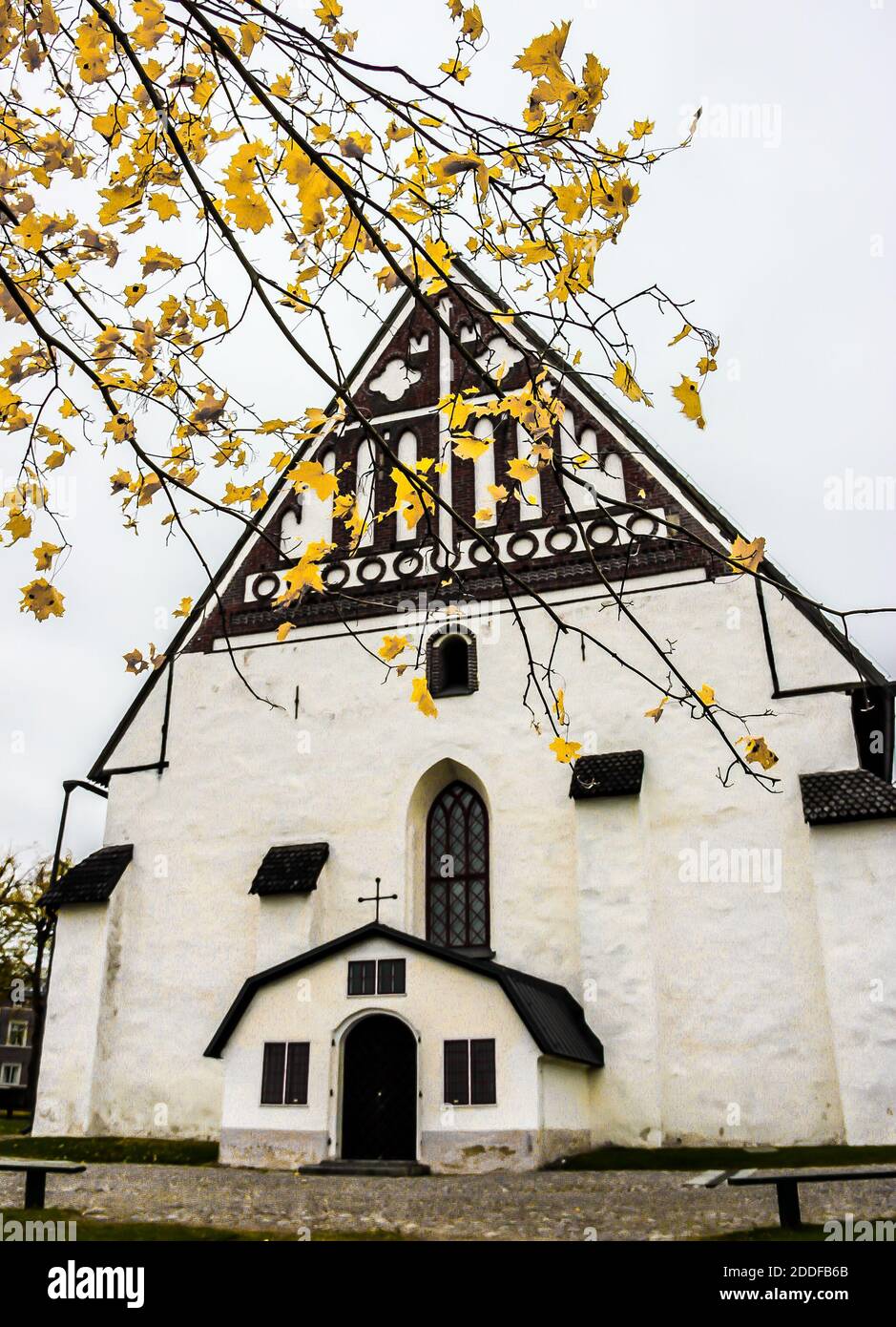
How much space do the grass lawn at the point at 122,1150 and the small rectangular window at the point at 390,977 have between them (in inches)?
132

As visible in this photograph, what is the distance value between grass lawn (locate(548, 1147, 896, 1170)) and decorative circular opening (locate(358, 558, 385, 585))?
9029 mm

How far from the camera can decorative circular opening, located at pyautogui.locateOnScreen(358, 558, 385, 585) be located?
17.3m

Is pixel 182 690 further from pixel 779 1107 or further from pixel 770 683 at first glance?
pixel 779 1107

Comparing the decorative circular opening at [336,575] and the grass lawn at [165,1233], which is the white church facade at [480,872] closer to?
the decorative circular opening at [336,575]

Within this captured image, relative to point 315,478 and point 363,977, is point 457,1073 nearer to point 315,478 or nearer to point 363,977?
point 363,977

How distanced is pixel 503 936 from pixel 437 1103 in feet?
9.50

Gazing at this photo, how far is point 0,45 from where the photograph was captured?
4797mm

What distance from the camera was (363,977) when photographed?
13.1 m

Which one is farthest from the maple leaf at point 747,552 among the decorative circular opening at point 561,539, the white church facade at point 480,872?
the decorative circular opening at point 561,539

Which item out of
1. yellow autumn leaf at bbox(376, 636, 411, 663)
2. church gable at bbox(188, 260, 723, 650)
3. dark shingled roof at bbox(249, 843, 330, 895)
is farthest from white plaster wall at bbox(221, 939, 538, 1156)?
yellow autumn leaf at bbox(376, 636, 411, 663)

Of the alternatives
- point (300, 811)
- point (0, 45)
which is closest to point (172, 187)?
point (0, 45)

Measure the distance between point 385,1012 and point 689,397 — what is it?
10378mm

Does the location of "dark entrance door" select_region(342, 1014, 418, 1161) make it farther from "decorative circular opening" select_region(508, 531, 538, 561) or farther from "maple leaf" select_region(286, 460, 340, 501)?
"maple leaf" select_region(286, 460, 340, 501)

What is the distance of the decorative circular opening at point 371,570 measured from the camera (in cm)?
1728
